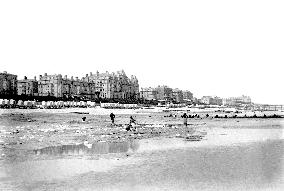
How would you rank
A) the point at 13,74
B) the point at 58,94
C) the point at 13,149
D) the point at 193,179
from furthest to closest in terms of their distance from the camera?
1. the point at 58,94
2. the point at 13,74
3. the point at 13,149
4. the point at 193,179

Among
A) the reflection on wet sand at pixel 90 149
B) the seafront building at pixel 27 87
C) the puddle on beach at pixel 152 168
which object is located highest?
the seafront building at pixel 27 87

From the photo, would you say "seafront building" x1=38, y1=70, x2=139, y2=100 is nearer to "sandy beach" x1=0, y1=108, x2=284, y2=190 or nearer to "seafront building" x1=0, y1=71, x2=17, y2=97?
"seafront building" x1=0, y1=71, x2=17, y2=97

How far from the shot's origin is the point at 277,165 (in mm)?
14867

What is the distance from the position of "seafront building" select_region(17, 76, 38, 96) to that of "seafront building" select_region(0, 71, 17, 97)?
13.6 m

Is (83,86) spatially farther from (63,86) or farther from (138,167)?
(138,167)

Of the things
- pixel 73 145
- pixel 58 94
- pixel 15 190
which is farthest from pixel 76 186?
pixel 58 94

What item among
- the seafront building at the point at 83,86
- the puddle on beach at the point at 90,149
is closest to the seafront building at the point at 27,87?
the seafront building at the point at 83,86

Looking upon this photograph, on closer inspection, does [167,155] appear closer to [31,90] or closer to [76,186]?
[76,186]

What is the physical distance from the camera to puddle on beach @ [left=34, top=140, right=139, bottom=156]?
1841 centimetres

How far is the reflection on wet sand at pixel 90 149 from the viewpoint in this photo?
60.6 ft

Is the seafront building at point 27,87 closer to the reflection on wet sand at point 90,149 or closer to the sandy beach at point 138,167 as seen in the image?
the reflection on wet sand at point 90,149

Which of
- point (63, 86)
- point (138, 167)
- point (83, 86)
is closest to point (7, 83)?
point (63, 86)

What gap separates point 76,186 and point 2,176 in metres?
3.03

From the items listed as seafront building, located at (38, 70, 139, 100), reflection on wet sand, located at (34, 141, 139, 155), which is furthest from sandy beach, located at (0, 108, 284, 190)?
seafront building, located at (38, 70, 139, 100)
